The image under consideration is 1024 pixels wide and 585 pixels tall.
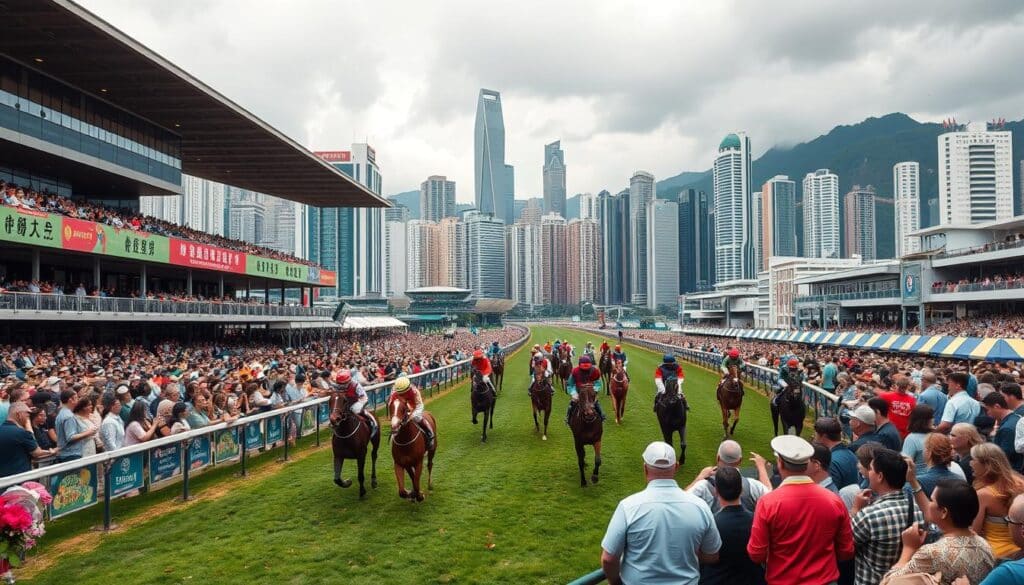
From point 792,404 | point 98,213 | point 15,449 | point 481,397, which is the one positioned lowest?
point 481,397

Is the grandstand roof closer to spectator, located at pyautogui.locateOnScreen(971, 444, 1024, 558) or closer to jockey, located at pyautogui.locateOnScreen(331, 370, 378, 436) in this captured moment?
jockey, located at pyautogui.locateOnScreen(331, 370, 378, 436)

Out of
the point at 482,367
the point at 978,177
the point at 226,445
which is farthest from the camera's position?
the point at 978,177

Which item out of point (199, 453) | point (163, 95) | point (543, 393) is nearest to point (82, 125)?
point (163, 95)

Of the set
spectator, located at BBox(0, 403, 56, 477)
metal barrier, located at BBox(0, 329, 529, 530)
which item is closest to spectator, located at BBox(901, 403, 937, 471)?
metal barrier, located at BBox(0, 329, 529, 530)

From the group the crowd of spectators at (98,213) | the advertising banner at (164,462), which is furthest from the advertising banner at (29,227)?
the advertising banner at (164,462)

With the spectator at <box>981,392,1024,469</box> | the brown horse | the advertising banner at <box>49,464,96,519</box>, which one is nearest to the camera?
the spectator at <box>981,392,1024,469</box>

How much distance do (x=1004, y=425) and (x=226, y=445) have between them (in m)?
10.1

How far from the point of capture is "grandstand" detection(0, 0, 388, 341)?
22.8 meters

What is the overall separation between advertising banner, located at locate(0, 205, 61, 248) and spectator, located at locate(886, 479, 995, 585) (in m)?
26.2

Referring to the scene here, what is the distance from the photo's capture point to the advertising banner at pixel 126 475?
751 cm

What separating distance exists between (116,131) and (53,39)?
760 cm

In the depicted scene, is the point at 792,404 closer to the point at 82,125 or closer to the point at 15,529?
the point at 15,529

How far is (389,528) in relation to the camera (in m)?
7.13

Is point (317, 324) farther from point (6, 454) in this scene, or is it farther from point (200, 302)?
point (6, 454)
